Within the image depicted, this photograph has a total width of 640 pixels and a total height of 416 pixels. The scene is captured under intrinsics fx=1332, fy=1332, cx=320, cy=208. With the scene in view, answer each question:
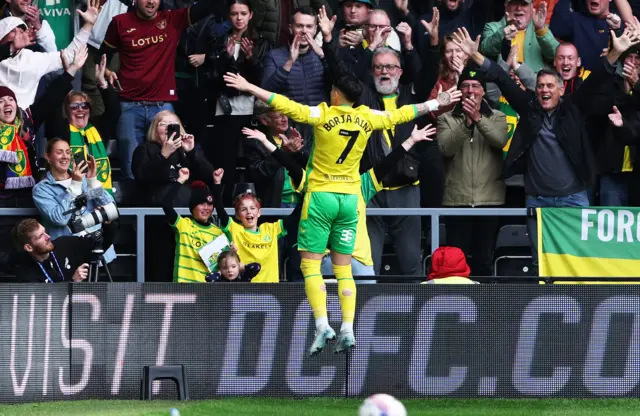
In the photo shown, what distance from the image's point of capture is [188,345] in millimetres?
11656

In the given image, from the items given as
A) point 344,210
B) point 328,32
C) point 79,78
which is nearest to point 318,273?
point 344,210

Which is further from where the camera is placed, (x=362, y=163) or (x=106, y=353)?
(x=362, y=163)

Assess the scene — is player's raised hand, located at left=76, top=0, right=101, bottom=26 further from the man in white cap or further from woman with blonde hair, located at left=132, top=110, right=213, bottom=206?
woman with blonde hair, located at left=132, top=110, right=213, bottom=206

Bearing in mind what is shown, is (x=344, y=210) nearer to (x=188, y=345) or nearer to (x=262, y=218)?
(x=188, y=345)

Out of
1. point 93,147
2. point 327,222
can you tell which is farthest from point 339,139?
point 93,147

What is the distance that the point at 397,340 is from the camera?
11742 mm

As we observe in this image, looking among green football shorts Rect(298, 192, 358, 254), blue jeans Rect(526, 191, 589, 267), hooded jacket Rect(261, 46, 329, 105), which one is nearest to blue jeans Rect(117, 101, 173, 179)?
hooded jacket Rect(261, 46, 329, 105)

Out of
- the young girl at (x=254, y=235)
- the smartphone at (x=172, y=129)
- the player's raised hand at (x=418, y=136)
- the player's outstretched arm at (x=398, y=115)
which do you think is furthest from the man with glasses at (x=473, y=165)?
the smartphone at (x=172, y=129)

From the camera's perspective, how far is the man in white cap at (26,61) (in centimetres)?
1398

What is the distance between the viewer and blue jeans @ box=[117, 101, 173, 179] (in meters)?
14.5

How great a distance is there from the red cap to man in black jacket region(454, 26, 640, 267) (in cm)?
205

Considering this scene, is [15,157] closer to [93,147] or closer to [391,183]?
[93,147]

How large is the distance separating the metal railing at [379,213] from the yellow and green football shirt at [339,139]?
77.0 inches

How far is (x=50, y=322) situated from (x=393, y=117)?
3435mm
